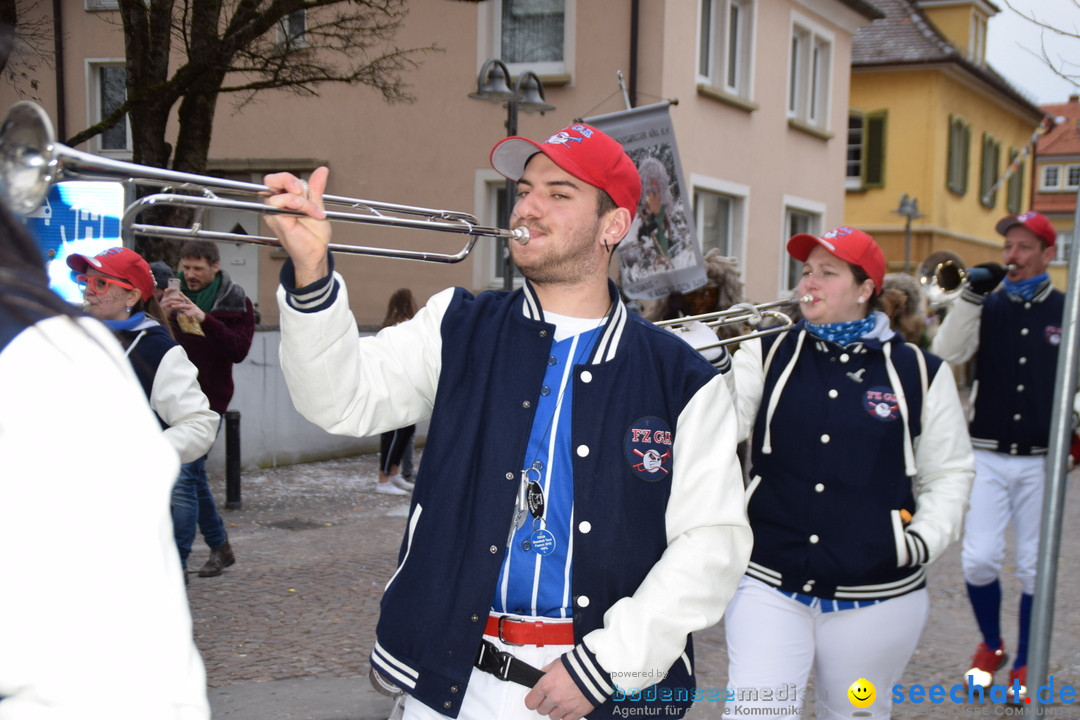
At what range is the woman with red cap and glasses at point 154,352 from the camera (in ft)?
16.2

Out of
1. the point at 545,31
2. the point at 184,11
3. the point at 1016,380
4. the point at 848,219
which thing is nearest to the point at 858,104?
the point at 848,219

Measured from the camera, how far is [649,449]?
2.52 m

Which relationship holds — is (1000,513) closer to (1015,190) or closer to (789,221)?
(789,221)

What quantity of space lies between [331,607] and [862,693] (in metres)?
3.70

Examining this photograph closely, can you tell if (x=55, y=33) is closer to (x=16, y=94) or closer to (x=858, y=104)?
(x=16, y=94)

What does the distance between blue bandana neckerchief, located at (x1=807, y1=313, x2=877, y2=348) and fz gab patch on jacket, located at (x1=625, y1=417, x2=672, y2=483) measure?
4.54 feet

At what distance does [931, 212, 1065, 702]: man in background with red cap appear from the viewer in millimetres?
5273

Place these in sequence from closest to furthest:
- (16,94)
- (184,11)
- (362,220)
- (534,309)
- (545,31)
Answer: (362,220), (534,309), (16,94), (184,11), (545,31)

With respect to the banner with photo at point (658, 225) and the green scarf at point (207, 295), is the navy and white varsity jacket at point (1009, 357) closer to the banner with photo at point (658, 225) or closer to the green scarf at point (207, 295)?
Answer: the banner with photo at point (658, 225)

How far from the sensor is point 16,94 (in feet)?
21.1

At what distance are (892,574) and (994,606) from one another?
7.26ft

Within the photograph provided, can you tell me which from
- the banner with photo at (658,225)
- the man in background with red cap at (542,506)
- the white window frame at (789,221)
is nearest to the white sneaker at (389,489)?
the banner with photo at (658,225)

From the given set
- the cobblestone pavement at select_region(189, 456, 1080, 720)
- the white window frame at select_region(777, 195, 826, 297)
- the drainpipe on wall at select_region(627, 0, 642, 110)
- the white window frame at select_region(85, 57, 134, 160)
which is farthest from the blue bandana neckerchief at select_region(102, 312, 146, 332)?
the white window frame at select_region(777, 195, 826, 297)

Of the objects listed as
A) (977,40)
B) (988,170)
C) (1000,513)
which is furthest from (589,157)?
(977,40)
